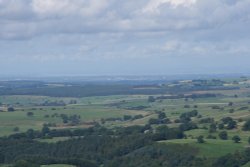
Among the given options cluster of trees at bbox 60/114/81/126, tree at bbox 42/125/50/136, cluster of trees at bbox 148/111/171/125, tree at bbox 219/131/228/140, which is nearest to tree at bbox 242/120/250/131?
tree at bbox 219/131/228/140

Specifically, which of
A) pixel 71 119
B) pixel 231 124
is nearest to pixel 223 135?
pixel 231 124

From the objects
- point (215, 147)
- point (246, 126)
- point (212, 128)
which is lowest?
point (215, 147)

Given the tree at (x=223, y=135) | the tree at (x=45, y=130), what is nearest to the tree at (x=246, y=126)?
the tree at (x=223, y=135)

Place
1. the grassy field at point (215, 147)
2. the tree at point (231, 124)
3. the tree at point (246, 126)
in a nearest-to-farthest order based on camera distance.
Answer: the grassy field at point (215, 147) < the tree at point (246, 126) < the tree at point (231, 124)

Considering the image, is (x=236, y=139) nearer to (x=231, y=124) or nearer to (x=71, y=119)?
(x=231, y=124)

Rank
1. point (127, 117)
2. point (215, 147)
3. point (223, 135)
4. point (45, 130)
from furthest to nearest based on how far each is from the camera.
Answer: point (127, 117) → point (45, 130) → point (223, 135) → point (215, 147)

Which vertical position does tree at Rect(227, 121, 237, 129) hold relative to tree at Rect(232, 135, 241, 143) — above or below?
above

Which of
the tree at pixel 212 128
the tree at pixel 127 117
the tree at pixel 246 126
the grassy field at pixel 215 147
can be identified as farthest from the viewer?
the tree at pixel 127 117

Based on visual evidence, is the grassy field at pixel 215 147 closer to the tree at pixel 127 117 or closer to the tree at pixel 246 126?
the tree at pixel 246 126

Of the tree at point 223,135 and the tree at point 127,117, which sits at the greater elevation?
the tree at point 223,135

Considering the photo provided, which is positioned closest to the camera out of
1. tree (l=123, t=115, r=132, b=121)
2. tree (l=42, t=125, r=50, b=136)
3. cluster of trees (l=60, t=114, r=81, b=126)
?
tree (l=42, t=125, r=50, b=136)

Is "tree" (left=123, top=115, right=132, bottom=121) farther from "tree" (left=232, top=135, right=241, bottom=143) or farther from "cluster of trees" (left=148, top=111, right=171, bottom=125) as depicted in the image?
"tree" (left=232, top=135, right=241, bottom=143)

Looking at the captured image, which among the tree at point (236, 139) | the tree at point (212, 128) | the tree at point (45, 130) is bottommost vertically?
the tree at point (45, 130)
